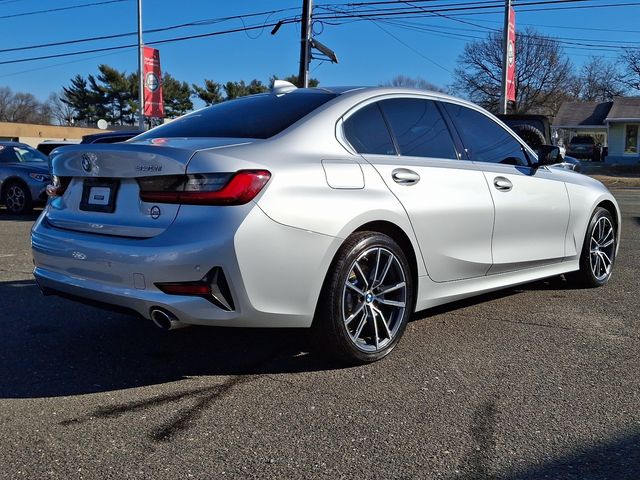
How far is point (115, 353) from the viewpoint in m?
4.13

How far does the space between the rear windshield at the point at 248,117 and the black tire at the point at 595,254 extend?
9.76 feet

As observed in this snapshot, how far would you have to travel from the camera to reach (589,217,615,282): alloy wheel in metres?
5.94

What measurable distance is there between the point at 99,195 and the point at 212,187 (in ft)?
2.62

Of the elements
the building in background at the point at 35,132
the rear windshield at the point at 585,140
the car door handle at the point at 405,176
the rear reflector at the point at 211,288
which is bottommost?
the building in background at the point at 35,132

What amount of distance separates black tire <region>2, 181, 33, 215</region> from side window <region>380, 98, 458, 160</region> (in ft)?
34.0

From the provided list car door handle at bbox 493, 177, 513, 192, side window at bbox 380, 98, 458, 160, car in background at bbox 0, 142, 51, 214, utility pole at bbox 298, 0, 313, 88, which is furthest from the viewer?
utility pole at bbox 298, 0, 313, 88

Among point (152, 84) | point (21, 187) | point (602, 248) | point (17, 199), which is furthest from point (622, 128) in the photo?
point (602, 248)

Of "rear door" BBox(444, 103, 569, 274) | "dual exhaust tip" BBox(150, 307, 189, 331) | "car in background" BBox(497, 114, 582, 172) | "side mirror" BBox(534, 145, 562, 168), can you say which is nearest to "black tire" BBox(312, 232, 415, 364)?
"dual exhaust tip" BBox(150, 307, 189, 331)

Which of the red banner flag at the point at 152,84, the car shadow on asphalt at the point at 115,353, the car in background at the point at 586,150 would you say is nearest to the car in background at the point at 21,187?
the car shadow on asphalt at the point at 115,353

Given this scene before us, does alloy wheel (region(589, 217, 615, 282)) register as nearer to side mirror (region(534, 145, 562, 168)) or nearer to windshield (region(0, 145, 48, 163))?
side mirror (region(534, 145, 562, 168))

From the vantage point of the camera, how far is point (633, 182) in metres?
27.9

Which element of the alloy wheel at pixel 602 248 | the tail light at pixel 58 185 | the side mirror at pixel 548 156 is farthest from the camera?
the alloy wheel at pixel 602 248

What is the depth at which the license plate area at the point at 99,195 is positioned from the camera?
3.58 m

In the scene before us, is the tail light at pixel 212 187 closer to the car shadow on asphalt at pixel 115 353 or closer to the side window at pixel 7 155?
the car shadow on asphalt at pixel 115 353
